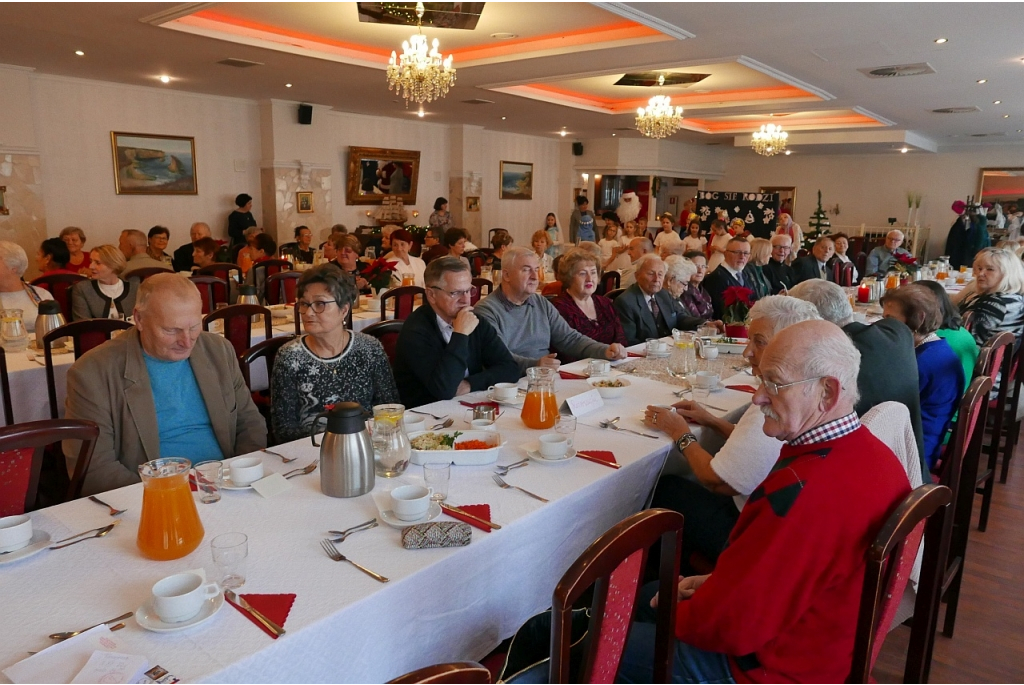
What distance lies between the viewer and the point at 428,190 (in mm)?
13359

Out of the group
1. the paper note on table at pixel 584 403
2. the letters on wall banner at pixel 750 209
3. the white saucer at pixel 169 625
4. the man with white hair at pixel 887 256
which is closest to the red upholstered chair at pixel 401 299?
the paper note on table at pixel 584 403

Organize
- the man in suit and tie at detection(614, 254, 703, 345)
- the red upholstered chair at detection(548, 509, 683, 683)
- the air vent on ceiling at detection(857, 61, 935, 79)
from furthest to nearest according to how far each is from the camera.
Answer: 1. the air vent on ceiling at detection(857, 61, 935, 79)
2. the man in suit and tie at detection(614, 254, 703, 345)
3. the red upholstered chair at detection(548, 509, 683, 683)

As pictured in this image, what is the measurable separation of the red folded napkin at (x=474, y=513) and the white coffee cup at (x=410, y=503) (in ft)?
0.26

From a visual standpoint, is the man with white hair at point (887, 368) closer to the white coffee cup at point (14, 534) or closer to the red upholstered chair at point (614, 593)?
the red upholstered chair at point (614, 593)

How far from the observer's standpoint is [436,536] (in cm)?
161

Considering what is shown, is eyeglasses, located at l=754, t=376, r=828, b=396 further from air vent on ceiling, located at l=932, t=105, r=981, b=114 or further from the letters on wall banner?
the letters on wall banner

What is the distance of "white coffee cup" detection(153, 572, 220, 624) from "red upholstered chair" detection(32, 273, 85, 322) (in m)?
4.37

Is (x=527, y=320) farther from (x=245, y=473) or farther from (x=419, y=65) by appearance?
(x=419, y=65)

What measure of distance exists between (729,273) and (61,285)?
537 cm

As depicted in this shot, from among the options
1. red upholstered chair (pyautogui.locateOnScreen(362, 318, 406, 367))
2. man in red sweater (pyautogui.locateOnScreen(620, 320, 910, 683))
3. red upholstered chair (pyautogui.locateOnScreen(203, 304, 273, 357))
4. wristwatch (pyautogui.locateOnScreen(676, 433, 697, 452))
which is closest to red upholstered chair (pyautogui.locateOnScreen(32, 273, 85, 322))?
red upholstered chair (pyautogui.locateOnScreen(203, 304, 273, 357))

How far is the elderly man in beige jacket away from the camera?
220 cm

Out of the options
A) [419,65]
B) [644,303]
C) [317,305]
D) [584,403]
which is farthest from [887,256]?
[317,305]

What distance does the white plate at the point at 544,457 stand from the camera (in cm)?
215

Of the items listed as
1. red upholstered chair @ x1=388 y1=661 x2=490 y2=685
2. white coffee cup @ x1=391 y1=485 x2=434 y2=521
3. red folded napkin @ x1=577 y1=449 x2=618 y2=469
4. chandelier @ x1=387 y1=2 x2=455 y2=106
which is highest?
chandelier @ x1=387 y1=2 x2=455 y2=106
